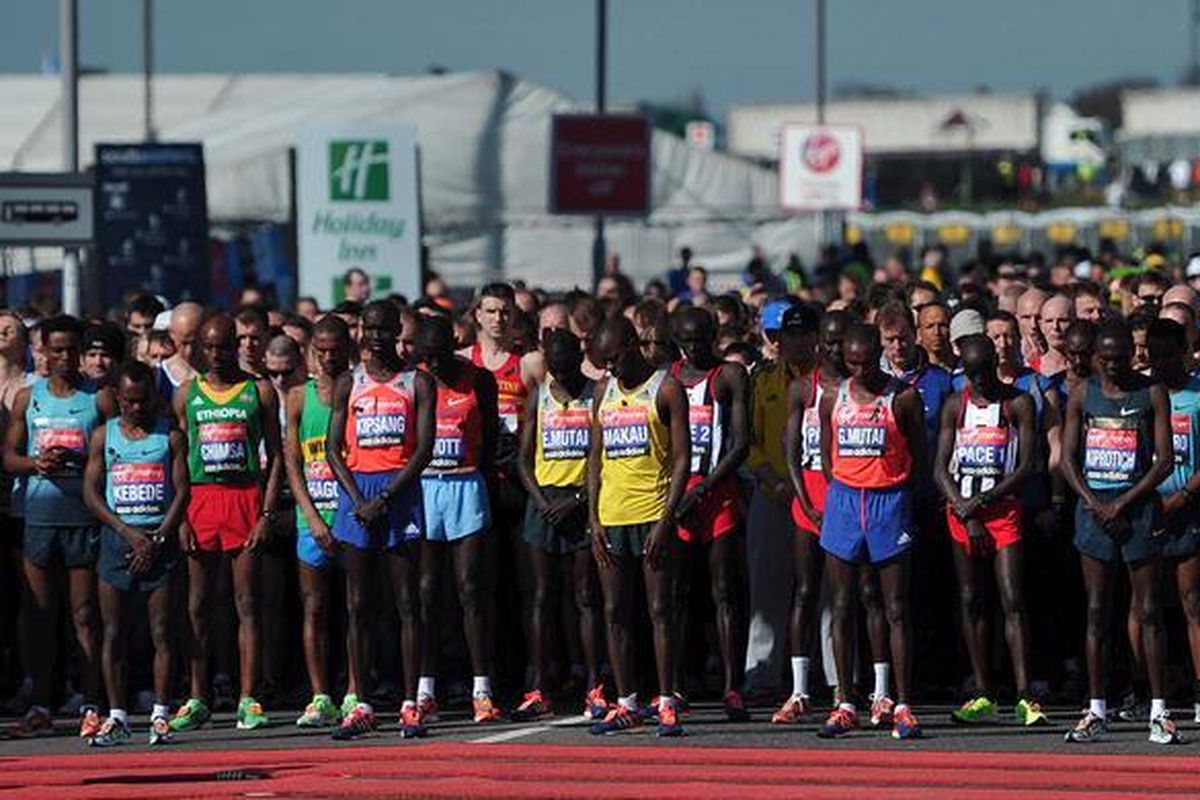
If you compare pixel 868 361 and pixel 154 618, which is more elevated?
pixel 868 361

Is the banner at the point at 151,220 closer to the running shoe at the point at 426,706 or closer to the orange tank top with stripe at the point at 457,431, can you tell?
the orange tank top with stripe at the point at 457,431

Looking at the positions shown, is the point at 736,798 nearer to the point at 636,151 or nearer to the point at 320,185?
the point at 320,185

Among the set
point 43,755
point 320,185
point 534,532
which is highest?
point 320,185

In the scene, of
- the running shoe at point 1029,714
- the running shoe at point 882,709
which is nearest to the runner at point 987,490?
the running shoe at point 1029,714

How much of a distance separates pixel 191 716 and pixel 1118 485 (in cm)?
469

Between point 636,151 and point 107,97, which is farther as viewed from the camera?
point 107,97

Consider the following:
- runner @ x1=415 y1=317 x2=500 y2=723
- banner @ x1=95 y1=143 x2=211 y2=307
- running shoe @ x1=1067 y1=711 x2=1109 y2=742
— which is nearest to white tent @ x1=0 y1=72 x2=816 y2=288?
banner @ x1=95 y1=143 x2=211 y2=307

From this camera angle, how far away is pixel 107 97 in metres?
78.4

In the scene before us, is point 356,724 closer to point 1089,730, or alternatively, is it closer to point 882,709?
point 882,709

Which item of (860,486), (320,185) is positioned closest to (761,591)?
(860,486)

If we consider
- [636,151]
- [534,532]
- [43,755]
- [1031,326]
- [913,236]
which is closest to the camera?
[43,755]

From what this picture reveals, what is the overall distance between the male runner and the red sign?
16.6 m

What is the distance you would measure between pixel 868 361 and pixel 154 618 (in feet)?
12.0

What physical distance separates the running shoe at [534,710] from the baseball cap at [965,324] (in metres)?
2.98
